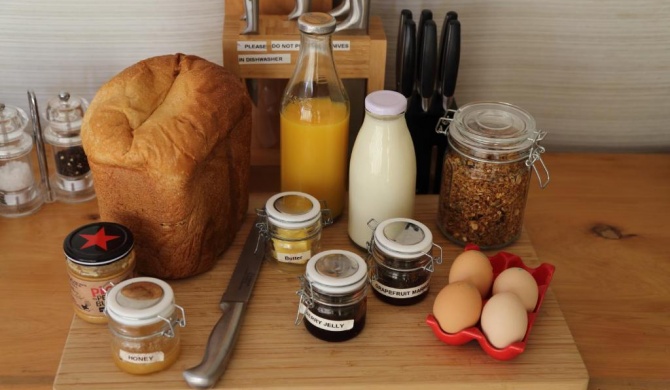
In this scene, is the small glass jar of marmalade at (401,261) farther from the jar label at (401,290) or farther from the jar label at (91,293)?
the jar label at (91,293)

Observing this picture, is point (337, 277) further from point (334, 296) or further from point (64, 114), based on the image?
point (64, 114)

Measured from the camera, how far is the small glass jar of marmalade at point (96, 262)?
935mm

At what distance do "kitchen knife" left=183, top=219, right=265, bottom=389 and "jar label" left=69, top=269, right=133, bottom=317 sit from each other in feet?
0.44

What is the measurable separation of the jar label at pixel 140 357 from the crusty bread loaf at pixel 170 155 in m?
0.17

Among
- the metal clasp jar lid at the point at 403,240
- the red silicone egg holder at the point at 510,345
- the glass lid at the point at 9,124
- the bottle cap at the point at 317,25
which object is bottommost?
the red silicone egg holder at the point at 510,345

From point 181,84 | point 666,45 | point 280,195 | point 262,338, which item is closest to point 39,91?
point 181,84

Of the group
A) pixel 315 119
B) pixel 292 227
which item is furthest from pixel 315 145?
pixel 292 227

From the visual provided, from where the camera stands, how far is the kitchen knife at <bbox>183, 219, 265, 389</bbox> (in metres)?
0.89

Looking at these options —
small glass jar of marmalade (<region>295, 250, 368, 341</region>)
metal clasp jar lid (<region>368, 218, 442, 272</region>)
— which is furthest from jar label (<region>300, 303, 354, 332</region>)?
metal clasp jar lid (<region>368, 218, 442, 272</region>)

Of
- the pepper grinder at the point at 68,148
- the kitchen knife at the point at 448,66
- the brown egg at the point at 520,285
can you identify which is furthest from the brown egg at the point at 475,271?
the pepper grinder at the point at 68,148

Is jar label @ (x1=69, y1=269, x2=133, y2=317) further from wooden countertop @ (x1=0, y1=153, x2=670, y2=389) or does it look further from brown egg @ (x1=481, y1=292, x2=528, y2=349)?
brown egg @ (x1=481, y1=292, x2=528, y2=349)

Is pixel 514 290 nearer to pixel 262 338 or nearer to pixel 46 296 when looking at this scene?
pixel 262 338

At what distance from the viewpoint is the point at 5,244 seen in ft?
3.81

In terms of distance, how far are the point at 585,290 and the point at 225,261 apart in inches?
20.5
